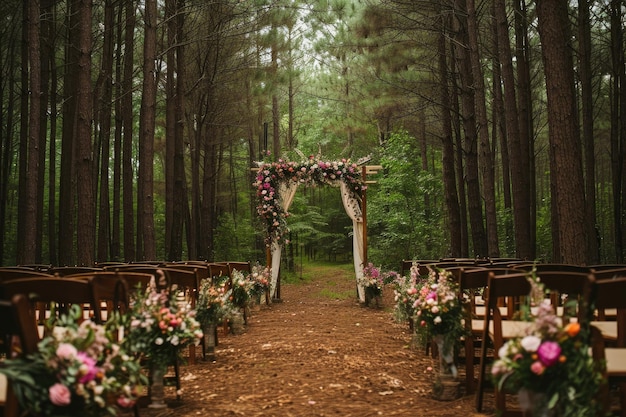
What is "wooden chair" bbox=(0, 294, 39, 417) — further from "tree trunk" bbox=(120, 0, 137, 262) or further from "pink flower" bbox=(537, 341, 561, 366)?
"tree trunk" bbox=(120, 0, 137, 262)

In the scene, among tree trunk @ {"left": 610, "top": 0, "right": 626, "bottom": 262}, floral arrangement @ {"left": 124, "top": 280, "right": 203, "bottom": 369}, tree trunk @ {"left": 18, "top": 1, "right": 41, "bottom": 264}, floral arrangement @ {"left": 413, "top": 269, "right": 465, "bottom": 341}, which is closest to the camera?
floral arrangement @ {"left": 124, "top": 280, "right": 203, "bottom": 369}

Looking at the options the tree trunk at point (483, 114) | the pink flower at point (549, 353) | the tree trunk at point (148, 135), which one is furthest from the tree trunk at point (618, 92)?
the pink flower at point (549, 353)

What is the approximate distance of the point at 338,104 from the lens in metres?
26.8

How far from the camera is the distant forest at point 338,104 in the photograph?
1052 cm

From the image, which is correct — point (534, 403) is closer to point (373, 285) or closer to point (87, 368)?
point (87, 368)

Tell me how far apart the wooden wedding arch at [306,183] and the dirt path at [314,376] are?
425 cm

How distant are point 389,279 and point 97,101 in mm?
9062

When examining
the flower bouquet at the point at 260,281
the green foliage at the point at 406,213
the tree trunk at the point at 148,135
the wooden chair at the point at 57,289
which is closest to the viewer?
the wooden chair at the point at 57,289

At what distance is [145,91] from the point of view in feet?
43.4

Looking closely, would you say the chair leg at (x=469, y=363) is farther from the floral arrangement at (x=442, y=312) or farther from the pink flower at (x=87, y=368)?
the pink flower at (x=87, y=368)

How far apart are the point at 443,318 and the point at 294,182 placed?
9.81m

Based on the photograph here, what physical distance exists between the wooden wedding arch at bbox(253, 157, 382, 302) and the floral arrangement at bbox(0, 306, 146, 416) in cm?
1118

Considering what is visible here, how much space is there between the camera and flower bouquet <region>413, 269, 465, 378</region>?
4504mm

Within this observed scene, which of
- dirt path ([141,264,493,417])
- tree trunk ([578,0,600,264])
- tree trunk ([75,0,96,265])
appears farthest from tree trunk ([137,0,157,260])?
tree trunk ([578,0,600,264])
